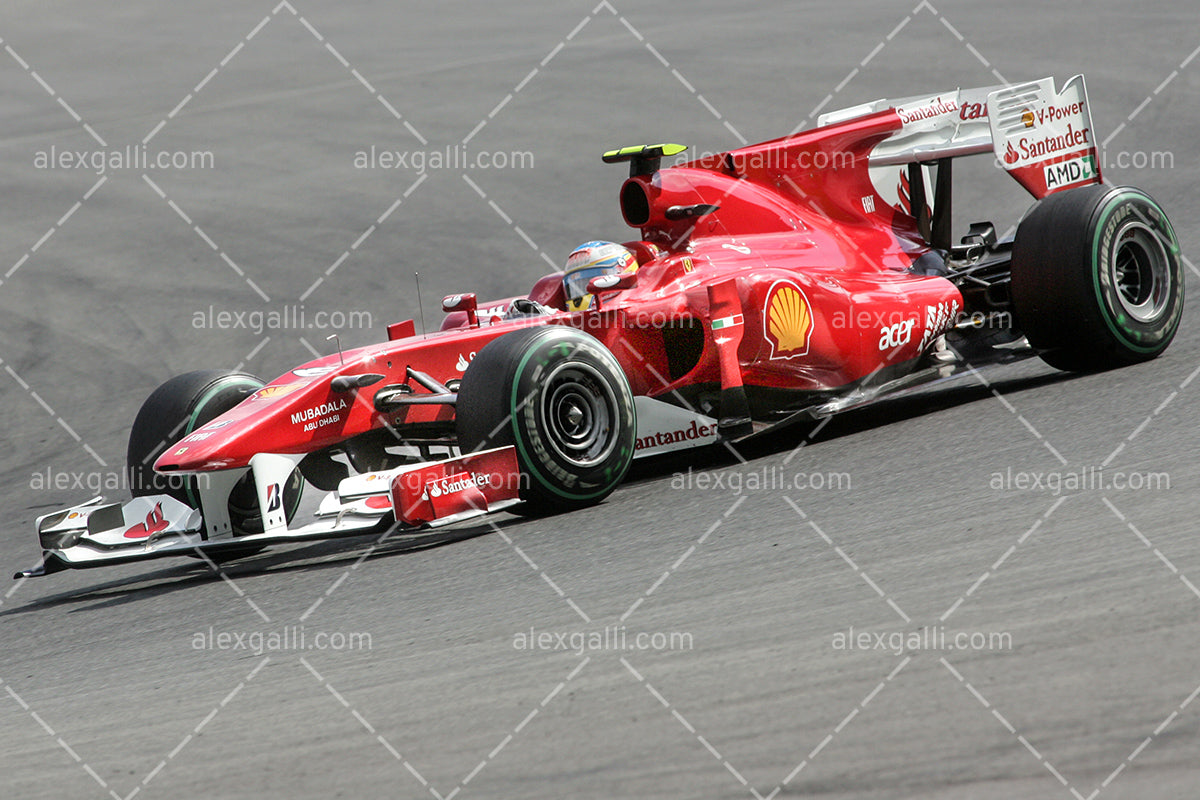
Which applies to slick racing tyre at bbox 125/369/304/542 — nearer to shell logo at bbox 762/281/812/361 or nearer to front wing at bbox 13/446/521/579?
front wing at bbox 13/446/521/579

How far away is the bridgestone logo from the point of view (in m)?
6.39

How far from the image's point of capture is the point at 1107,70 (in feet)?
56.2

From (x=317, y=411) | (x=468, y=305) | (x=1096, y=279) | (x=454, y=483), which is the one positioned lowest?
(x=454, y=483)

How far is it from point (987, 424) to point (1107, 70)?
11.5 metres

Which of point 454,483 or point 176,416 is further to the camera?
point 176,416

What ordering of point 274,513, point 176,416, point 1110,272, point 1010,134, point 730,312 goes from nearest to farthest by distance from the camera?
point 274,513 → point 730,312 → point 176,416 → point 1110,272 → point 1010,134

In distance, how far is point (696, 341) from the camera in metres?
7.26

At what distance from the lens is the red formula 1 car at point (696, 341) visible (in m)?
6.25

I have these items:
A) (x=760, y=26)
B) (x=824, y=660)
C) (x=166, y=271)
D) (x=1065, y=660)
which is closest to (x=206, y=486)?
(x=824, y=660)

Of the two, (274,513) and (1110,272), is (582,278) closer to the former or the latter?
(274,513)

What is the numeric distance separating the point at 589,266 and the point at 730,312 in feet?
2.39

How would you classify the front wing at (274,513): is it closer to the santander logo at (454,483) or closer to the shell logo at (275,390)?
the santander logo at (454,483)

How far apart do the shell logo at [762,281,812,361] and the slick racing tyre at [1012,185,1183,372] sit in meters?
1.28

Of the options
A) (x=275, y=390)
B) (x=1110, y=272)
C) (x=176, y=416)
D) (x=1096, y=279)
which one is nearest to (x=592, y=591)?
(x=275, y=390)
